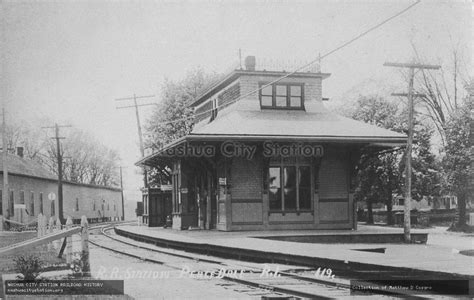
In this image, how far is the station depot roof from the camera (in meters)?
20.2

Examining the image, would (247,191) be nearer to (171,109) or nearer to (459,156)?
(459,156)

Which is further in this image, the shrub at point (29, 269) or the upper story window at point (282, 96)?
the upper story window at point (282, 96)

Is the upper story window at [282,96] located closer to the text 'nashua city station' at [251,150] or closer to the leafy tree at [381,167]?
the text 'nashua city station' at [251,150]

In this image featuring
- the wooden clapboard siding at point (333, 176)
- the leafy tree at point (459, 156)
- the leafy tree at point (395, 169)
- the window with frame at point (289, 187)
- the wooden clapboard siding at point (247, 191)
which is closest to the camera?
the wooden clapboard siding at point (247, 191)

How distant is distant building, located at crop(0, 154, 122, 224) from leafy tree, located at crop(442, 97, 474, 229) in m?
20.7

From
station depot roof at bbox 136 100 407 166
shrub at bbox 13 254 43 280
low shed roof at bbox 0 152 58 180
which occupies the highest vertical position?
station depot roof at bbox 136 100 407 166

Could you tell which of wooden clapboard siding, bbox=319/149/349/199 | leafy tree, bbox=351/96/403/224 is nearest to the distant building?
wooden clapboard siding, bbox=319/149/349/199

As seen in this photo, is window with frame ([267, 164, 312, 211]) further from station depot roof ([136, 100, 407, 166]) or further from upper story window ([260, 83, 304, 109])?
upper story window ([260, 83, 304, 109])

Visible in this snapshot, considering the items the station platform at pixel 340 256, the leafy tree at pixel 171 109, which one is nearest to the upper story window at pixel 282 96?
the station platform at pixel 340 256

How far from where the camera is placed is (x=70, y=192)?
5453 centimetres

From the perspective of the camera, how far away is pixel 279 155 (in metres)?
21.4

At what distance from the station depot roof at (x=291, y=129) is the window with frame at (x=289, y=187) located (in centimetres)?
157

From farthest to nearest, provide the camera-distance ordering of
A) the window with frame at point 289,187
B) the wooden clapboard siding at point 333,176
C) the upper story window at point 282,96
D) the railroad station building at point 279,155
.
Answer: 1. the upper story window at point 282,96
2. the wooden clapboard siding at point 333,176
3. the window with frame at point 289,187
4. the railroad station building at point 279,155

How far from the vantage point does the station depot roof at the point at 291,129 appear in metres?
20.2
